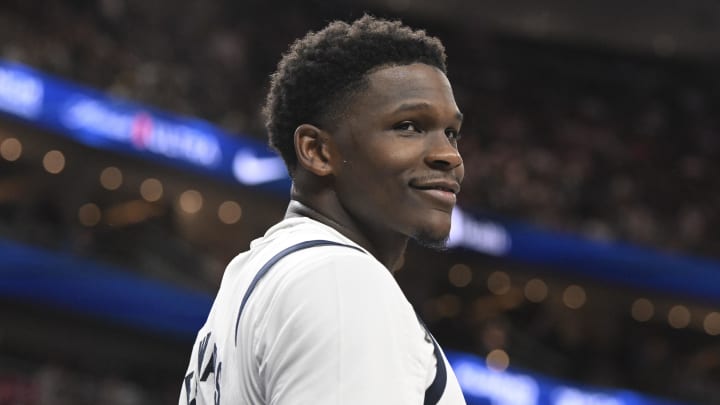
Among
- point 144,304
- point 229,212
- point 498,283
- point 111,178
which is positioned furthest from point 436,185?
point 498,283

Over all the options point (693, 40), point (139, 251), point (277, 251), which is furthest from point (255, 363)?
point (693, 40)

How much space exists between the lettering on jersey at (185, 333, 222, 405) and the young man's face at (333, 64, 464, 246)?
1.24 feet

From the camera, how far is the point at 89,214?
18969 millimetres

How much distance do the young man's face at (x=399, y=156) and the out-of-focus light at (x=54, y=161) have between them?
1638 cm

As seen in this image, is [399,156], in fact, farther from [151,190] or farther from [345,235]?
[151,190]

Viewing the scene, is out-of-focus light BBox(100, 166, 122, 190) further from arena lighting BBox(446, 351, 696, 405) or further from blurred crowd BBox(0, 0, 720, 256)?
arena lighting BBox(446, 351, 696, 405)

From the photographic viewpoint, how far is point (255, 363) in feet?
6.69

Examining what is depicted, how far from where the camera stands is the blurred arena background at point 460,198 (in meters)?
15.9

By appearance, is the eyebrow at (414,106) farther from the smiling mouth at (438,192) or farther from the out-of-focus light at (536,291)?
the out-of-focus light at (536,291)

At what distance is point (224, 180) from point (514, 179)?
450cm

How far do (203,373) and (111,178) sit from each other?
1722 cm

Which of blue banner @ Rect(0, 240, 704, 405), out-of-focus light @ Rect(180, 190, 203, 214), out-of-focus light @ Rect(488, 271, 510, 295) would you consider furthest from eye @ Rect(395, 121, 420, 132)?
out-of-focus light @ Rect(488, 271, 510, 295)

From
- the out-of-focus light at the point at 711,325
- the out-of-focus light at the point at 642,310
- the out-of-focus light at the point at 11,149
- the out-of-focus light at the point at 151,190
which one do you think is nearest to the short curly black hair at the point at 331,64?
the out-of-focus light at the point at 11,149

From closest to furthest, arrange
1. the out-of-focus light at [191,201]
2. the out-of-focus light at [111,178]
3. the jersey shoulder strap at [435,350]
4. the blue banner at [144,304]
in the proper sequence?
the jersey shoulder strap at [435,350], the blue banner at [144,304], the out-of-focus light at [111,178], the out-of-focus light at [191,201]
